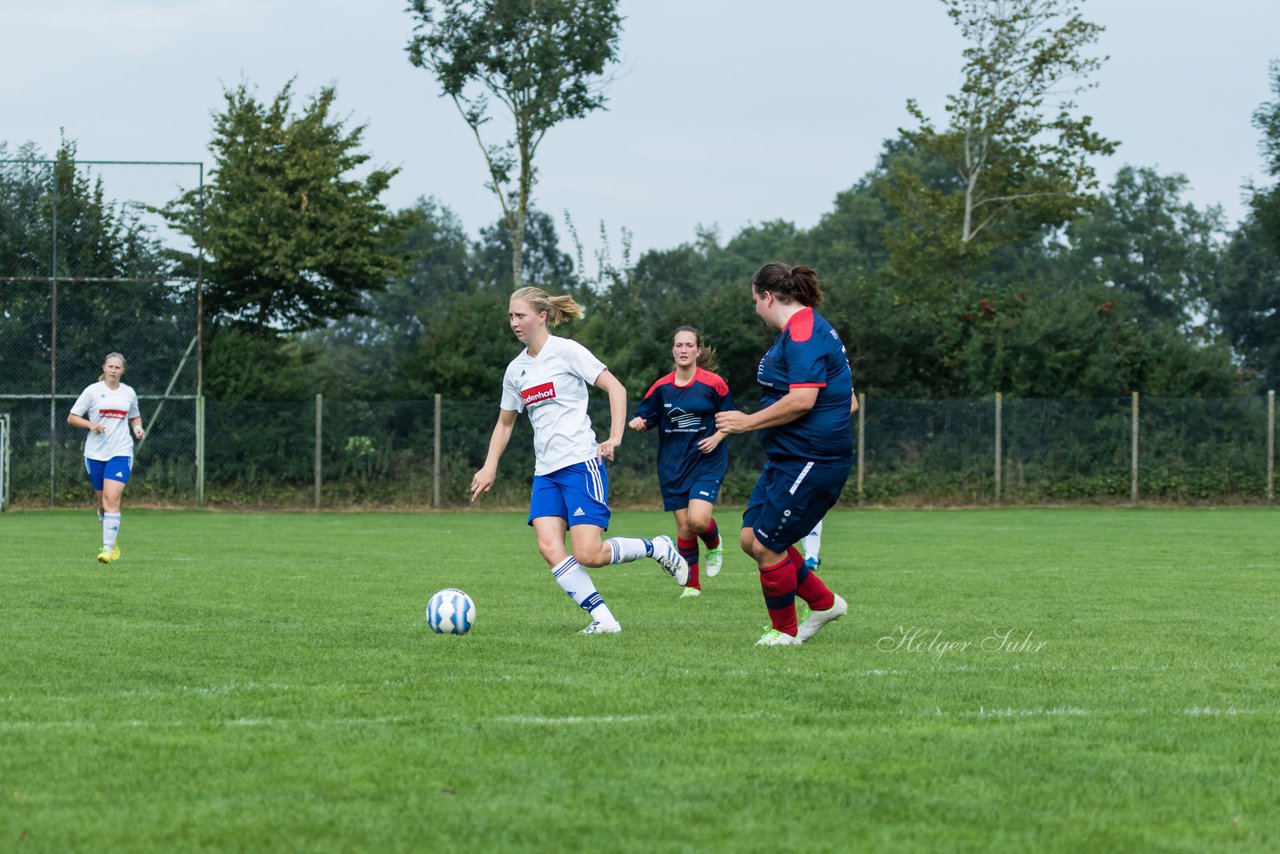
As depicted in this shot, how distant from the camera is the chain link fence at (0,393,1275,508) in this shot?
28609mm

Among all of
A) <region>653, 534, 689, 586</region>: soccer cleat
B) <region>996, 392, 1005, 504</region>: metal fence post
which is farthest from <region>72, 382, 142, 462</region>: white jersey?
<region>996, 392, 1005, 504</region>: metal fence post

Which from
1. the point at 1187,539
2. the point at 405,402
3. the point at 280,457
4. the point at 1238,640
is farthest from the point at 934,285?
the point at 1238,640

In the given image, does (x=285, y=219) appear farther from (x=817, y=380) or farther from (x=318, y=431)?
(x=817, y=380)

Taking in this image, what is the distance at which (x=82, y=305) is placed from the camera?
2689cm

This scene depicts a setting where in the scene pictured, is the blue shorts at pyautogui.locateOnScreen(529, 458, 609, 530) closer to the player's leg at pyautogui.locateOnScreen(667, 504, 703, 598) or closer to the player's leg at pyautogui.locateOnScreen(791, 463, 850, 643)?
the player's leg at pyautogui.locateOnScreen(791, 463, 850, 643)

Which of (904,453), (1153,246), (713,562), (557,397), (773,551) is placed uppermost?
(1153,246)

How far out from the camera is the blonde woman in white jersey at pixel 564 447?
8.37 metres

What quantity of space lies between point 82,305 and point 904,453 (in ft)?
51.1

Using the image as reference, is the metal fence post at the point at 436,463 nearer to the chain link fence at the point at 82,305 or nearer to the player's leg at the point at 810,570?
the chain link fence at the point at 82,305

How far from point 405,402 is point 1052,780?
25739mm

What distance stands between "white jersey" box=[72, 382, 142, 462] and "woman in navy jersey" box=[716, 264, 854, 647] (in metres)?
9.66

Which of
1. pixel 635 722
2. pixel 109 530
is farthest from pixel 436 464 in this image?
pixel 635 722

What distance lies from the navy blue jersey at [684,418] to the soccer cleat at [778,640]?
4.45 m

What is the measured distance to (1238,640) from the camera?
811 centimetres
